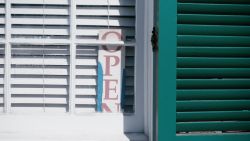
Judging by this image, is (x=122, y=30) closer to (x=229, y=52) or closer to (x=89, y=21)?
(x=89, y=21)

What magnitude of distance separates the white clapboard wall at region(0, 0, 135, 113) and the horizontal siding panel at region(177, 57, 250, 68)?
422 millimetres

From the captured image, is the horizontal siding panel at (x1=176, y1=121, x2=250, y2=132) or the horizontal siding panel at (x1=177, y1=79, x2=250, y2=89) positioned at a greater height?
the horizontal siding panel at (x1=177, y1=79, x2=250, y2=89)

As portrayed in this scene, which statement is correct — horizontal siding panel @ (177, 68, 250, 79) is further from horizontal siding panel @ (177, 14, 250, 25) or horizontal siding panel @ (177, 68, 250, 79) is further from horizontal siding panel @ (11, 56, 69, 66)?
horizontal siding panel @ (11, 56, 69, 66)

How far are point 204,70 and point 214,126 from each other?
0.27 meters

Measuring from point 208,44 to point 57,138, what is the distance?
3.00 ft

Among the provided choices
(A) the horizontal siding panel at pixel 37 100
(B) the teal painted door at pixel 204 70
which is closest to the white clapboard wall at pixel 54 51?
(A) the horizontal siding panel at pixel 37 100

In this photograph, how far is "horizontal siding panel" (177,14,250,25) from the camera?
1.49 m

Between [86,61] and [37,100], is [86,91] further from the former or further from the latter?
[37,100]

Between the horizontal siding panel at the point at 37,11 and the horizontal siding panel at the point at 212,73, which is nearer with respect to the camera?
the horizontal siding panel at the point at 212,73

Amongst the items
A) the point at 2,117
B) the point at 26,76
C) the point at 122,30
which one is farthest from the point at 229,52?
the point at 2,117

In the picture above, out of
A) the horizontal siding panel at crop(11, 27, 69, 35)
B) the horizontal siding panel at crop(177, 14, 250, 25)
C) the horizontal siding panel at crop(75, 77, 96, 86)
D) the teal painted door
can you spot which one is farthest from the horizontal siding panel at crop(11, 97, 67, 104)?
the horizontal siding panel at crop(177, 14, 250, 25)

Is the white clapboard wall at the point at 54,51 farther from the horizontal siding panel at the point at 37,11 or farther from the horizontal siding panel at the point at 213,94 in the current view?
the horizontal siding panel at the point at 213,94

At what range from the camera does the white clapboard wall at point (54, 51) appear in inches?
70.6

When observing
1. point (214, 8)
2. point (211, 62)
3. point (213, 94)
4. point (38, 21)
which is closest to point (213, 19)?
point (214, 8)
